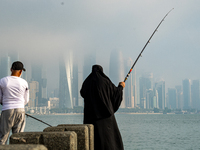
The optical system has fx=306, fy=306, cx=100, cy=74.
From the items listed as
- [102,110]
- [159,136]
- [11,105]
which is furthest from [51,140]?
[159,136]

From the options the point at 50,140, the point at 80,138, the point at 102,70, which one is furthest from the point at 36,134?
the point at 102,70

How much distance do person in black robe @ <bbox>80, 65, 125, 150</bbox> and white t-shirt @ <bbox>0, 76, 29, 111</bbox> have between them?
3.44 ft

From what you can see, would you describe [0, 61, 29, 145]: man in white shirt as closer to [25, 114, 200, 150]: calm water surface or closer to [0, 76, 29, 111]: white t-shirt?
[0, 76, 29, 111]: white t-shirt

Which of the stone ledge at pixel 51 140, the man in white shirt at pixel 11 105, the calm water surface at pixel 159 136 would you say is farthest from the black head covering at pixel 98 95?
the calm water surface at pixel 159 136

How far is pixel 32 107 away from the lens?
541 feet

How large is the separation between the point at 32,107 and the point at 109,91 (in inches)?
6505

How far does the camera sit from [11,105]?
13.8ft

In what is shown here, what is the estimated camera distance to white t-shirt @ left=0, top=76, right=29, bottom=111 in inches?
166

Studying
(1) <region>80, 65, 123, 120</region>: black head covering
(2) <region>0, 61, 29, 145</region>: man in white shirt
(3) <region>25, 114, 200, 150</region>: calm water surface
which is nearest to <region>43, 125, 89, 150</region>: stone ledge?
(2) <region>0, 61, 29, 145</region>: man in white shirt

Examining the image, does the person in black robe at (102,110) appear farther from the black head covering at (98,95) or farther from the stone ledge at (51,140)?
the stone ledge at (51,140)

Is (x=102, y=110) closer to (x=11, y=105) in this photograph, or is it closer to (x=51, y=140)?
(x=11, y=105)

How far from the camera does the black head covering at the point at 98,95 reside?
15.4ft

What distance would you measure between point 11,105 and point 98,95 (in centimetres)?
130

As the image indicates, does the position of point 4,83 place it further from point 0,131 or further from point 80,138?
point 80,138
